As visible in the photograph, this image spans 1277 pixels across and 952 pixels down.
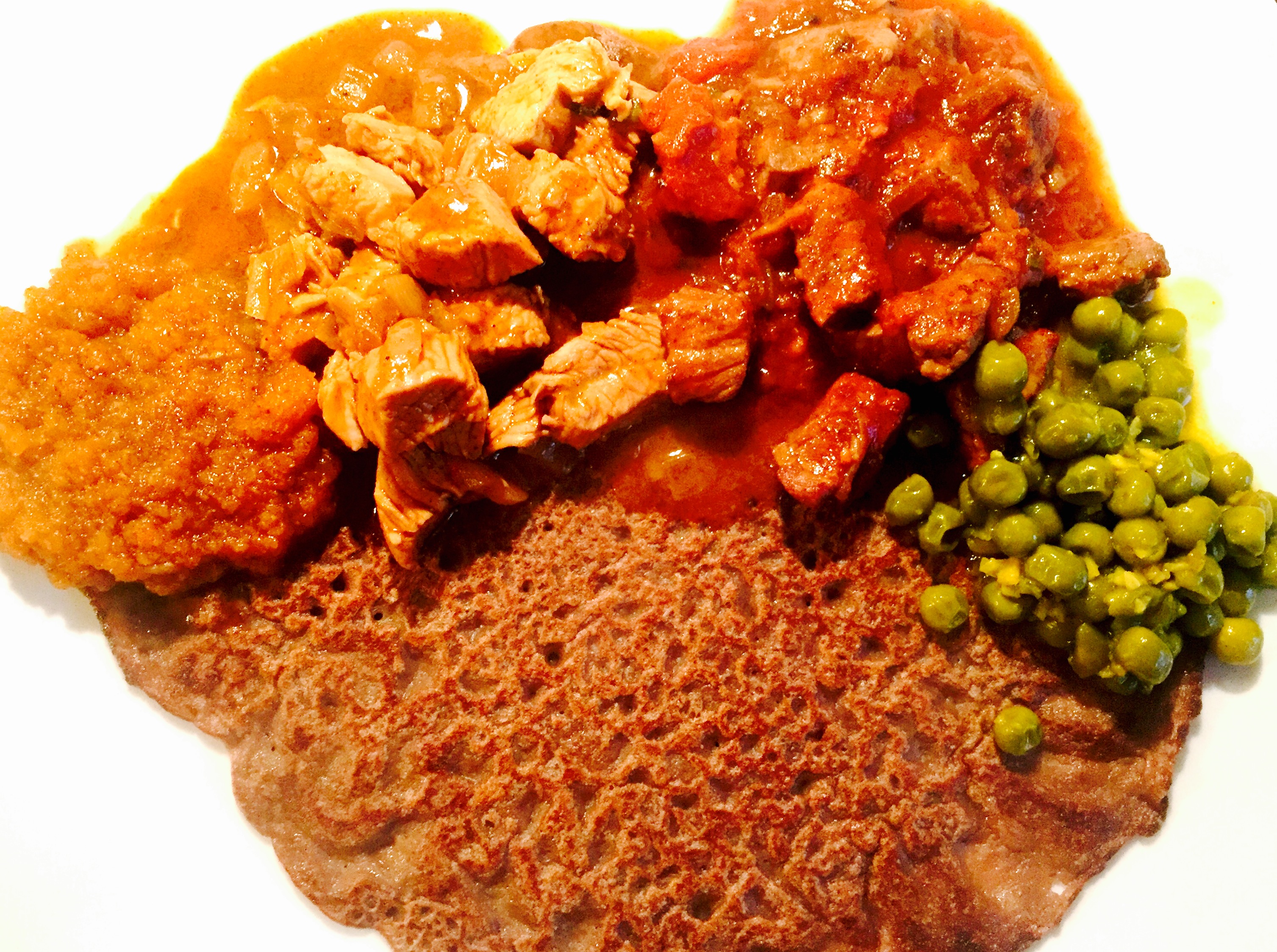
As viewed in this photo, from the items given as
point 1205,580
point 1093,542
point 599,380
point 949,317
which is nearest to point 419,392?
point 599,380

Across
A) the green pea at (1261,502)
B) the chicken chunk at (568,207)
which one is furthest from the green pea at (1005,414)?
the chicken chunk at (568,207)

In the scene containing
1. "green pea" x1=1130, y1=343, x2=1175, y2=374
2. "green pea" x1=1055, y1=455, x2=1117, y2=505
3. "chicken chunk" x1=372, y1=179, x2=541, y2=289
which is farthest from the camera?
"green pea" x1=1130, y1=343, x2=1175, y2=374

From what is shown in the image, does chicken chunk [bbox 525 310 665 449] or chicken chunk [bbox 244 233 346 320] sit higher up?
chicken chunk [bbox 244 233 346 320]

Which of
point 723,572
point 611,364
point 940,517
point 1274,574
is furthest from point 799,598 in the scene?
point 1274,574

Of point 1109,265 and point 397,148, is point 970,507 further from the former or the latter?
point 397,148

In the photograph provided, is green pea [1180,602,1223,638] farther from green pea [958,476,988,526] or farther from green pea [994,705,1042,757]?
green pea [958,476,988,526]

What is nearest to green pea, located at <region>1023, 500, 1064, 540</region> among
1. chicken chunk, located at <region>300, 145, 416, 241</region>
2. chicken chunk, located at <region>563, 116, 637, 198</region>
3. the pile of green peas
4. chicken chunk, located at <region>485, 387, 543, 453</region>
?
the pile of green peas
